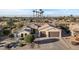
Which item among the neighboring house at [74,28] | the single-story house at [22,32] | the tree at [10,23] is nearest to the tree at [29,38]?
the single-story house at [22,32]

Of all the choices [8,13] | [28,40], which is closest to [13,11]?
[8,13]

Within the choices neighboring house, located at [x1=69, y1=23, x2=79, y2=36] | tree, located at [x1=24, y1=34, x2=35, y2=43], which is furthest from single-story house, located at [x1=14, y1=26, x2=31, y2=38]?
neighboring house, located at [x1=69, y1=23, x2=79, y2=36]

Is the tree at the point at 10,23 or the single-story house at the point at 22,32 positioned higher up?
the tree at the point at 10,23

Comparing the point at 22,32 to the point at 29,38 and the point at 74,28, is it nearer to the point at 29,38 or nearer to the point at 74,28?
the point at 29,38

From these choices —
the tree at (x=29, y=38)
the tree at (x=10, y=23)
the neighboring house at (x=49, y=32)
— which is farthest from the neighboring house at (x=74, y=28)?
the tree at (x=10, y=23)

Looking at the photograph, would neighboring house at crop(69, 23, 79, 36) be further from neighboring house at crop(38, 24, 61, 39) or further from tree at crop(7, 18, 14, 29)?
tree at crop(7, 18, 14, 29)

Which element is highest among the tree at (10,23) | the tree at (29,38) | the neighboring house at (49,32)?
the tree at (10,23)

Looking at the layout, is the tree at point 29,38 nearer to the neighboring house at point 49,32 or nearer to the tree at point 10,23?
the neighboring house at point 49,32
